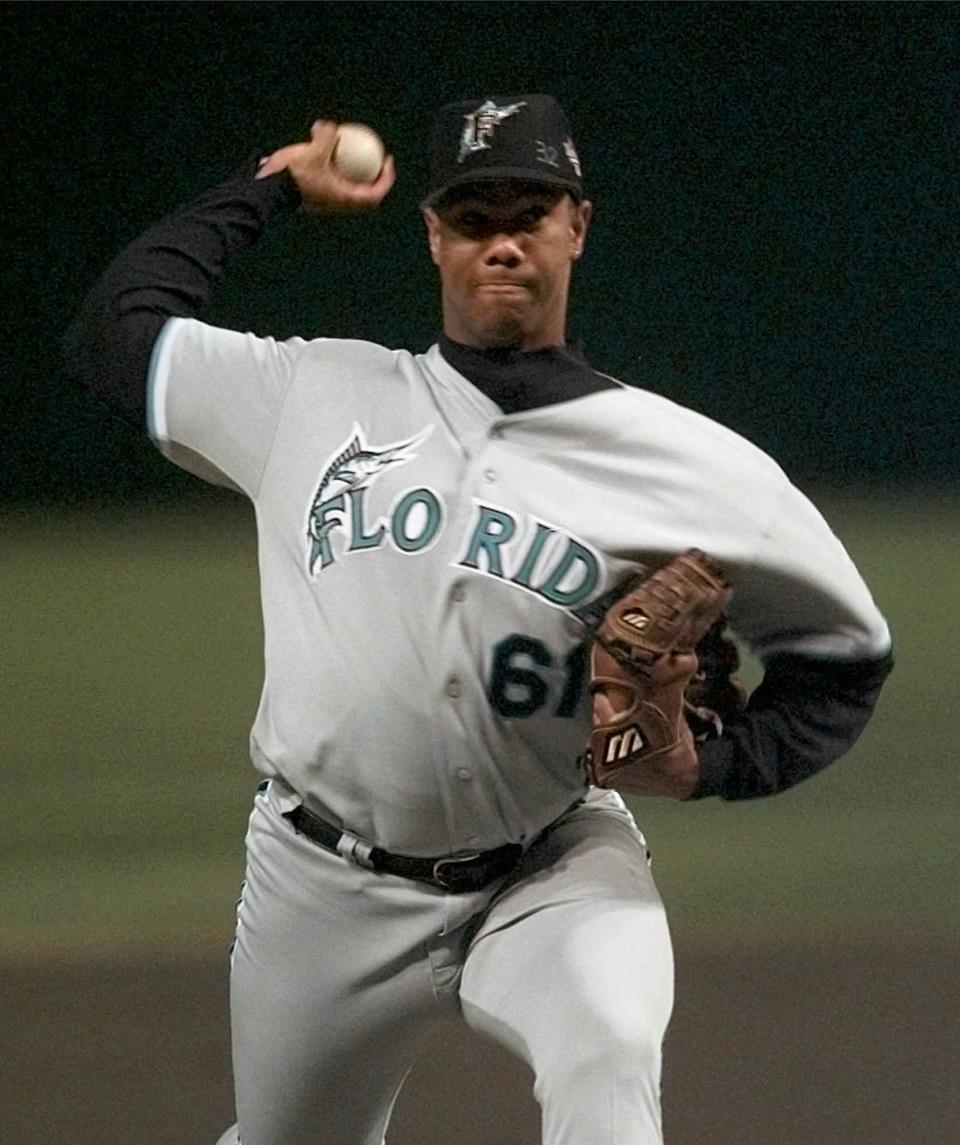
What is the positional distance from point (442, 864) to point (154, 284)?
2.59 feet

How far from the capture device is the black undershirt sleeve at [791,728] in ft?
7.72

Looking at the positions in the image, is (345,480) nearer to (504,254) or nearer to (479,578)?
(479,578)

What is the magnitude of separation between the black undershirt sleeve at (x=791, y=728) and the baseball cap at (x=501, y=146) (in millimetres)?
637

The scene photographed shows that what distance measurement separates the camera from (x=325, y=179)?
2.59m

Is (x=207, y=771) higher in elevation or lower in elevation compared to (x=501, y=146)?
lower

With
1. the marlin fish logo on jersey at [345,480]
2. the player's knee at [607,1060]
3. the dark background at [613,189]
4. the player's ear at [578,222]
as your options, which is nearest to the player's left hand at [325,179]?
the player's ear at [578,222]

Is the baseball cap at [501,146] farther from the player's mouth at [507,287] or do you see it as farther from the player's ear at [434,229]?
the player's mouth at [507,287]

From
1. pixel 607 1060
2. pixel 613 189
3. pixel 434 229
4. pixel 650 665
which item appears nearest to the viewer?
pixel 607 1060

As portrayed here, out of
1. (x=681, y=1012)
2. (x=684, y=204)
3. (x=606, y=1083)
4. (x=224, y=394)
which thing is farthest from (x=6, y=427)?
(x=606, y=1083)

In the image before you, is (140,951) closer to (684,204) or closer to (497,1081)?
(497,1081)

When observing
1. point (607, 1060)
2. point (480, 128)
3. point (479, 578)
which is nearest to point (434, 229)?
point (480, 128)

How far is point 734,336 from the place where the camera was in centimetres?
711

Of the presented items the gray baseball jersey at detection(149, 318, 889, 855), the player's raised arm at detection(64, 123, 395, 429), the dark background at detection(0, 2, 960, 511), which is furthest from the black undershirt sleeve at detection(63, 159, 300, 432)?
the dark background at detection(0, 2, 960, 511)

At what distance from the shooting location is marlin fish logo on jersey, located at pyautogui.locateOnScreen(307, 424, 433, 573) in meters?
2.34
